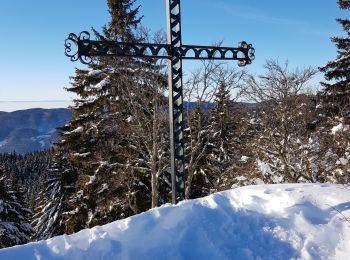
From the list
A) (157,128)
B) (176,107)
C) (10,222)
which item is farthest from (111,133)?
(176,107)

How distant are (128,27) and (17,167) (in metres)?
121

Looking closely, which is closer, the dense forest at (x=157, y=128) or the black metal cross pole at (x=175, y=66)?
the black metal cross pole at (x=175, y=66)

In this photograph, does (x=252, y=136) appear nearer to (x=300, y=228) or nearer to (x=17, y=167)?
(x=300, y=228)

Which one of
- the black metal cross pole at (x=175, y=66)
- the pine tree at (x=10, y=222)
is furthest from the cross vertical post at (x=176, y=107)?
the pine tree at (x=10, y=222)

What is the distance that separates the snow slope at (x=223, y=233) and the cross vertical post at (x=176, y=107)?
2.12 feet

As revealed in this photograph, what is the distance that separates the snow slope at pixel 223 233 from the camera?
168 inches

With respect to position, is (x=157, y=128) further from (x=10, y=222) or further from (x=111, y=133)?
(x=10, y=222)

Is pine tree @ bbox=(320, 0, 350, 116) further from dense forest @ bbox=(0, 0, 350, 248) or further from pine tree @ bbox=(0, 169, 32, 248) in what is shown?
pine tree @ bbox=(0, 169, 32, 248)

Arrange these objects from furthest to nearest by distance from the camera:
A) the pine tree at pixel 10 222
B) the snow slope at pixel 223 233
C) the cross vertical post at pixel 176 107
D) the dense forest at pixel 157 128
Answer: the pine tree at pixel 10 222, the dense forest at pixel 157 128, the cross vertical post at pixel 176 107, the snow slope at pixel 223 233

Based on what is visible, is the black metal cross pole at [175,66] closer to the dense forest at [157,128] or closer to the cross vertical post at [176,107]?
the cross vertical post at [176,107]

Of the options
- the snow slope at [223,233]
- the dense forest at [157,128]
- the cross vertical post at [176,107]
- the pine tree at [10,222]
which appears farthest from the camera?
the pine tree at [10,222]

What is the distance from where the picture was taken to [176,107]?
20.3ft

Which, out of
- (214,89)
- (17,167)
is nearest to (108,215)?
(214,89)

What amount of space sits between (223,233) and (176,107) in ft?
7.31
